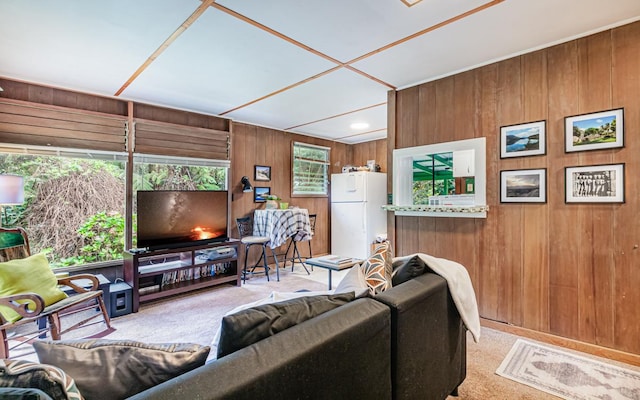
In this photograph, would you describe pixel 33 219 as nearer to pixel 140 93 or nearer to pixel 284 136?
pixel 140 93

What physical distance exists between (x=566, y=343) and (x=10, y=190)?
185 inches

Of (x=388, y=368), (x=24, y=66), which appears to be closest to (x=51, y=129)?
(x=24, y=66)

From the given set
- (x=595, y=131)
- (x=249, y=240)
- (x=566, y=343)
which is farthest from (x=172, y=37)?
(x=566, y=343)

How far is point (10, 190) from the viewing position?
2543 millimetres

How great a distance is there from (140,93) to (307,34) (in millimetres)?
2349

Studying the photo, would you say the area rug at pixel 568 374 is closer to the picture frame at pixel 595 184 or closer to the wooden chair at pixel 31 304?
the picture frame at pixel 595 184

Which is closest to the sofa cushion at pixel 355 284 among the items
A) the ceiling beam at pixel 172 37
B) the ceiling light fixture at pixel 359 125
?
the ceiling beam at pixel 172 37

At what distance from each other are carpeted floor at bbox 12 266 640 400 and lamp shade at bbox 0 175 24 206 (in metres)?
1.26

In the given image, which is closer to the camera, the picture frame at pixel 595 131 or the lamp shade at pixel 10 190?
the picture frame at pixel 595 131

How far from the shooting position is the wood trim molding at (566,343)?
2.19 meters

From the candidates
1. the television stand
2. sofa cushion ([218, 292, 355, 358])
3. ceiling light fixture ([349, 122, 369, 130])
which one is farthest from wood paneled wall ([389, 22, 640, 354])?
the television stand

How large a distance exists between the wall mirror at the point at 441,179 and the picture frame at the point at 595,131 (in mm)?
631

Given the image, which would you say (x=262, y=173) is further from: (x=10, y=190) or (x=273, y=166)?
(x=10, y=190)

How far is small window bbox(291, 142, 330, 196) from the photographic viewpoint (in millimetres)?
5734
